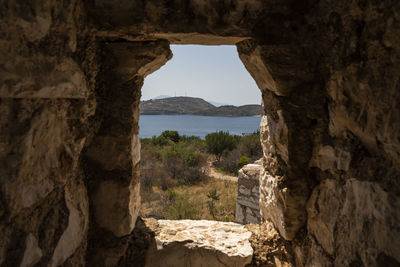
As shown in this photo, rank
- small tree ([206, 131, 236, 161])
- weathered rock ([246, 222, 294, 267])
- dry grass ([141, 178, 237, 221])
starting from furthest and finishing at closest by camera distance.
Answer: small tree ([206, 131, 236, 161]) → dry grass ([141, 178, 237, 221]) → weathered rock ([246, 222, 294, 267])

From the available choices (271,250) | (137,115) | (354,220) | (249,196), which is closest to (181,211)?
(249,196)

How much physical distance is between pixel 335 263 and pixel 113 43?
1.57 meters

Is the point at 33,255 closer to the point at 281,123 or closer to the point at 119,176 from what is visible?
the point at 119,176

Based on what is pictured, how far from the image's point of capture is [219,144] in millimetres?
9297

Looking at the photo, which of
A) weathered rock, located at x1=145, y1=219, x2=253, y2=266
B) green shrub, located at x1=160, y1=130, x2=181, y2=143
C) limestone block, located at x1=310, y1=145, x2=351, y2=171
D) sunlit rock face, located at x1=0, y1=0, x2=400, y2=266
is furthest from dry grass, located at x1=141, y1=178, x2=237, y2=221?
green shrub, located at x1=160, y1=130, x2=181, y2=143

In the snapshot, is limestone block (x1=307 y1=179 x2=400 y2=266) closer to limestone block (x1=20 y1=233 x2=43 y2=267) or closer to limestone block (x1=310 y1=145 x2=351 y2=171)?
limestone block (x1=310 y1=145 x2=351 y2=171)

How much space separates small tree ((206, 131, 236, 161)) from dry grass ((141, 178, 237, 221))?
9.09 ft

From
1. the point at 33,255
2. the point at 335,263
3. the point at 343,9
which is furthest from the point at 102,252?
the point at 343,9

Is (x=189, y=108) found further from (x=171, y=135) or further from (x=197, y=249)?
(x=197, y=249)

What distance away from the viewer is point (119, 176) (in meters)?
1.54

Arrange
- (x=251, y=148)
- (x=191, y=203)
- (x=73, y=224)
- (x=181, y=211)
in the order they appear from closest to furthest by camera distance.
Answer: (x=73, y=224) < (x=181, y=211) < (x=191, y=203) < (x=251, y=148)

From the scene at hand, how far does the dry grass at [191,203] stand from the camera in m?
4.50

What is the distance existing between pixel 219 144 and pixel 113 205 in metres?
7.85

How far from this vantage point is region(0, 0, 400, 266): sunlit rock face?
92 centimetres
